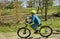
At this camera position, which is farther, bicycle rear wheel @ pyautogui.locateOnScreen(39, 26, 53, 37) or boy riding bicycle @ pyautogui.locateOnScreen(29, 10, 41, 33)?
bicycle rear wheel @ pyautogui.locateOnScreen(39, 26, 53, 37)

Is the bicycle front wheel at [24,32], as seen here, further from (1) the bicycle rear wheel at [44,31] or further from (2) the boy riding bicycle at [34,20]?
(1) the bicycle rear wheel at [44,31]

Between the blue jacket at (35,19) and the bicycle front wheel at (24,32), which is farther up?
the blue jacket at (35,19)

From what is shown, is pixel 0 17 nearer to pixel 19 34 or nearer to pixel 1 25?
pixel 1 25

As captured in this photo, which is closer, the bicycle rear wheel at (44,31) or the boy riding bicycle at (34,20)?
the boy riding bicycle at (34,20)

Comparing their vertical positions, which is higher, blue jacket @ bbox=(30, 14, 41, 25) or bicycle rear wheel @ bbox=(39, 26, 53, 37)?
blue jacket @ bbox=(30, 14, 41, 25)

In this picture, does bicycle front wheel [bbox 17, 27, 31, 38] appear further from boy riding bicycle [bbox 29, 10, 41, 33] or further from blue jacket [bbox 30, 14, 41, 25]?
blue jacket [bbox 30, 14, 41, 25]

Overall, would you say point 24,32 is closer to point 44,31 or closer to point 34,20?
point 34,20

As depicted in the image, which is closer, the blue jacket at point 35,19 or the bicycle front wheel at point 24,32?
the blue jacket at point 35,19

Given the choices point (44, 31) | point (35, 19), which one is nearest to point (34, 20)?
point (35, 19)

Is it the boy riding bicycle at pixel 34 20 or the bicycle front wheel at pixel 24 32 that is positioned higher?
the boy riding bicycle at pixel 34 20

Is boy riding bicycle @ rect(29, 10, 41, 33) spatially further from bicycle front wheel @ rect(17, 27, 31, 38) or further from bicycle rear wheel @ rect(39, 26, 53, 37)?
bicycle front wheel @ rect(17, 27, 31, 38)

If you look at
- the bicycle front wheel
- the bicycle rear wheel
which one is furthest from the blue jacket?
the bicycle front wheel

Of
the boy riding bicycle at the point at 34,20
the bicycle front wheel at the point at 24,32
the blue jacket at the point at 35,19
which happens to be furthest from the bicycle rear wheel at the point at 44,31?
the bicycle front wheel at the point at 24,32

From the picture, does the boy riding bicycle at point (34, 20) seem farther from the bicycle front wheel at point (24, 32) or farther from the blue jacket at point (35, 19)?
the bicycle front wheel at point (24, 32)
